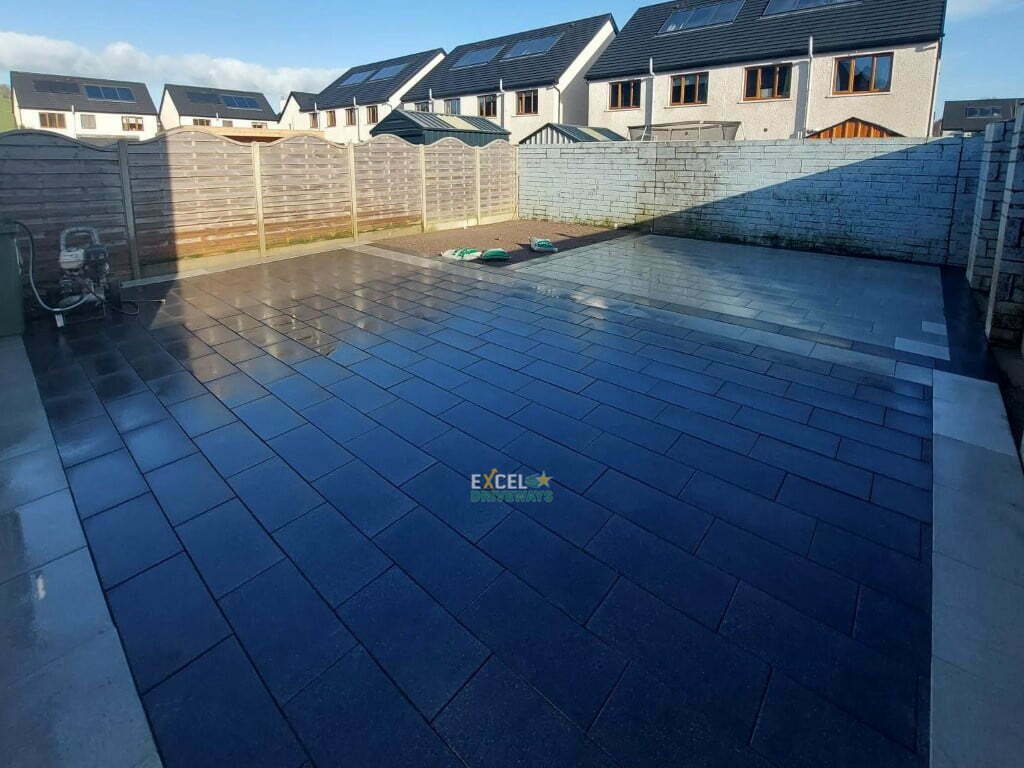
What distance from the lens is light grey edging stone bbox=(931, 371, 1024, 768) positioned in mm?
1712

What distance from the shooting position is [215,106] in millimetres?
39312

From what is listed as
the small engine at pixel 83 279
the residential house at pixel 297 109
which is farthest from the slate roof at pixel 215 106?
the small engine at pixel 83 279

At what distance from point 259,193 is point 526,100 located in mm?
17950

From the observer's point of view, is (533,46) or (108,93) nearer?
(533,46)

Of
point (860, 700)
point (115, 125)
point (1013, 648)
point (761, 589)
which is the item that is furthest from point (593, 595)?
point (115, 125)

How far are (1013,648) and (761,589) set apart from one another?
0.84 meters

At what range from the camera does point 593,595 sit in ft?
7.47

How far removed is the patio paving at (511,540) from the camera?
1.77 m

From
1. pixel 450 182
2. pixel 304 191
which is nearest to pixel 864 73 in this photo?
pixel 450 182

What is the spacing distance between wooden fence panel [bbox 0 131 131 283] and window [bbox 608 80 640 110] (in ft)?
59.5

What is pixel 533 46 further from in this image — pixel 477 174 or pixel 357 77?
pixel 477 174

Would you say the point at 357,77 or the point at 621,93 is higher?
the point at 357,77

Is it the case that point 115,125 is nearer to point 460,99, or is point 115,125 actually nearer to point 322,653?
point 460,99

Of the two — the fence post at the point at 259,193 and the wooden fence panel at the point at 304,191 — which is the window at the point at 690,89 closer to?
the wooden fence panel at the point at 304,191
